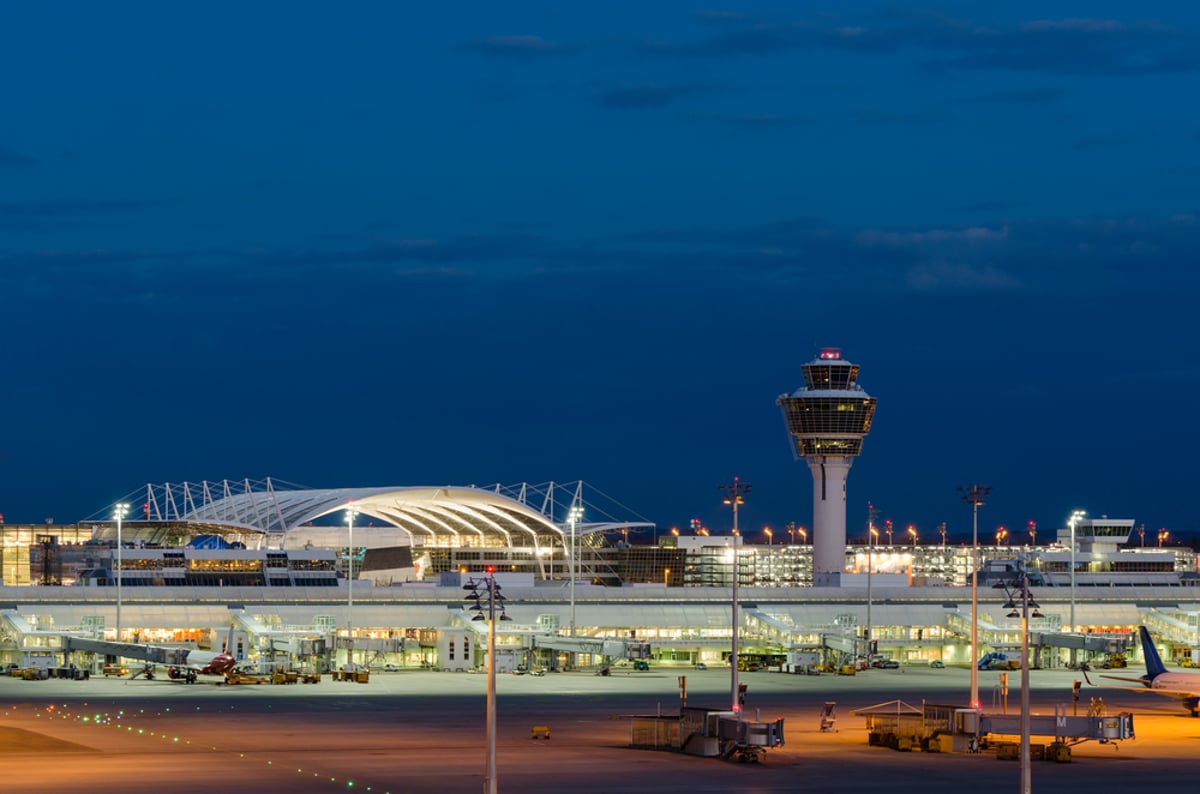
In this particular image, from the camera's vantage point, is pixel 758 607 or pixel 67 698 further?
pixel 758 607

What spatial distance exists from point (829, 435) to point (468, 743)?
104m

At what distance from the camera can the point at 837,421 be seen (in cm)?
17000

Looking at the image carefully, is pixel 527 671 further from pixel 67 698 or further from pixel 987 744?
pixel 987 744

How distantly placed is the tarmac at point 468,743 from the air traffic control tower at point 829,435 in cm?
6259

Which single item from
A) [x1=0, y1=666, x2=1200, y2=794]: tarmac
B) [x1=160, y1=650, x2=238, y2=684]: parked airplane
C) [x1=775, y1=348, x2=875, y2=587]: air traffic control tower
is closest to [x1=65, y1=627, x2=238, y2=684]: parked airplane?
[x1=160, y1=650, x2=238, y2=684]: parked airplane

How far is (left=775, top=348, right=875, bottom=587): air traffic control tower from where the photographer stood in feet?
559

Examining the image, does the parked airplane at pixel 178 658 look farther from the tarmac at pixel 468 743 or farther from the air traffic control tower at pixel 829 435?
the air traffic control tower at pixel 829 435

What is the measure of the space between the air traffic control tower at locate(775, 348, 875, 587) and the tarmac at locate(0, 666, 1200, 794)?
62588 millimetres

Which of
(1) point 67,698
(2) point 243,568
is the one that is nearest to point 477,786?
(1) point 67,698

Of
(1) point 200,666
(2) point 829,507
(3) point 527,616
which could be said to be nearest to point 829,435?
(2) point 829,507

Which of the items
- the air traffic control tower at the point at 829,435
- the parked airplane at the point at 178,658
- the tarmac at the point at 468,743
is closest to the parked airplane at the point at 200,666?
the parked airplane at the point at 178,658

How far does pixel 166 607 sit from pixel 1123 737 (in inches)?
2980

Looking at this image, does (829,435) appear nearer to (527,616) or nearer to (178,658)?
(527,616)

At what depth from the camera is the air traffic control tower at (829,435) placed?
17025 centimetres
